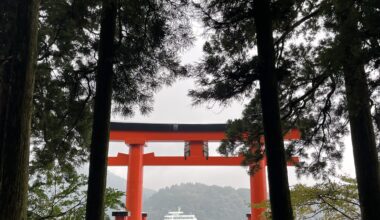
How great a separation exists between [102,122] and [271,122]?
1.67 meters

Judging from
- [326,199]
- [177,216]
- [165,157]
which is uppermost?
[165,157]

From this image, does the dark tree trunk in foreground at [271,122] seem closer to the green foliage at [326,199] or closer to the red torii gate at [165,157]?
the green foliage at [326,199]

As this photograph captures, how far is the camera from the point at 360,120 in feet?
12.8

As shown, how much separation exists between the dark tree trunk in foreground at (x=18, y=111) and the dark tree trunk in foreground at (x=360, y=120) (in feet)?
8.35

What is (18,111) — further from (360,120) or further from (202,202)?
(202,202)

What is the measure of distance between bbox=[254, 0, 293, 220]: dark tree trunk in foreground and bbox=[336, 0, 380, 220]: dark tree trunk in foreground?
65cm

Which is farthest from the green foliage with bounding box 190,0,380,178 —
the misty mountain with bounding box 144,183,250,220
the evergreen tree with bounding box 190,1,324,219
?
the misty mountain with bounding box 144,183,250,220

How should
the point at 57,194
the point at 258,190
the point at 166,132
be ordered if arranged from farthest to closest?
the point at 166,132, the point at 258,190, the point at 57,194

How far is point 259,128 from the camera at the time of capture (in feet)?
15.9

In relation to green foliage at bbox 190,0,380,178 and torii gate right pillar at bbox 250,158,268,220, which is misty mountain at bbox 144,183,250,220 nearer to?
torii gate right pillar at bbox 250,158,268,220

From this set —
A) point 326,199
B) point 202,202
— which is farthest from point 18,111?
point 202,202

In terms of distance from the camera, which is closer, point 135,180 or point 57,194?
point 57,194

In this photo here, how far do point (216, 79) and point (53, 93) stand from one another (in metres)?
2.33

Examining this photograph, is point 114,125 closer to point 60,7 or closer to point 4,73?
point 60,7
